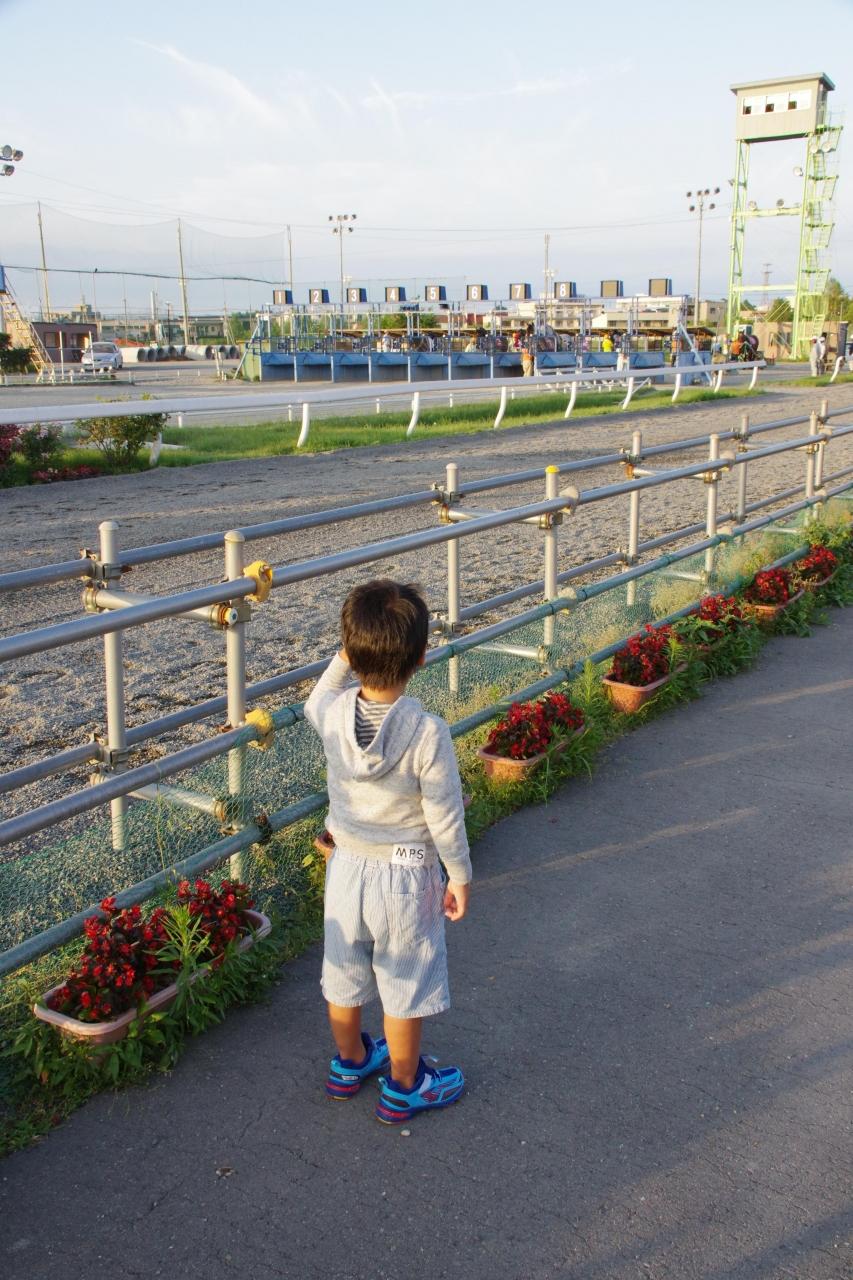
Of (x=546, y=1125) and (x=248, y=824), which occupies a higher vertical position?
(x=248, y=824)

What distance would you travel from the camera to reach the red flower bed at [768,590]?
24.7 feet

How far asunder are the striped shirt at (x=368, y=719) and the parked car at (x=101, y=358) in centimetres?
4713

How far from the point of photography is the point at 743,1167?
2666 millimetres

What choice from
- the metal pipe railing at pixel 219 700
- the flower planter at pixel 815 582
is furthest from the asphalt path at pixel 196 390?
the metal pipe railing at pixel 219 700

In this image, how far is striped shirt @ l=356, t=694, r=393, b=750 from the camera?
2785 mm

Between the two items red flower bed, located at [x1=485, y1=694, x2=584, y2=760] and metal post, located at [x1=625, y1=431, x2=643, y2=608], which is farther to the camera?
metal post, located at [x1=625, y1=431, x2=643, y2=608]

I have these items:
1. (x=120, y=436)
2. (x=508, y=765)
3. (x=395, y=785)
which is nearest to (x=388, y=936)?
(x=395, y=785)

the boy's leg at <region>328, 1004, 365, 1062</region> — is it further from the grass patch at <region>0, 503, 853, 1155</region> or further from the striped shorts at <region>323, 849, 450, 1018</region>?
the grass patch at <region>0, 503, 853, 1155</region>

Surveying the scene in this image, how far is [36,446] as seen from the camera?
15.3m

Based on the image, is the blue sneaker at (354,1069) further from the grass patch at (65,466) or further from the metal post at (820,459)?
the grass patch at (65,466)

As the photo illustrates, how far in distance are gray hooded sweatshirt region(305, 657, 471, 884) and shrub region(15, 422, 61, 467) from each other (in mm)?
13178

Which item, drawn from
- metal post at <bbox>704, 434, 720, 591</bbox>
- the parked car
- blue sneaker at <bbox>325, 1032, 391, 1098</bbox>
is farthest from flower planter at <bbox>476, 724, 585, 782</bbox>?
the parked car

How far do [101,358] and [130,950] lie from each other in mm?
53987

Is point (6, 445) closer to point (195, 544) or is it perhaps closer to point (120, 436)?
point (120, 436)
